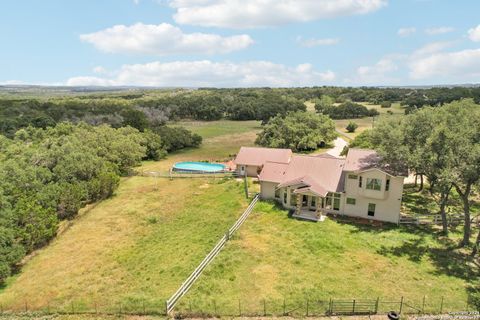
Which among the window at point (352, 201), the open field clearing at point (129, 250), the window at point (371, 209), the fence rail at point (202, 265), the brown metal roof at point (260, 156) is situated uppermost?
the brown metal roof at point (260, 156)

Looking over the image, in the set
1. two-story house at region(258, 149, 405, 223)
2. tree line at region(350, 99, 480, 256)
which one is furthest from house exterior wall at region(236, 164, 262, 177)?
tree line at region(350, 99, 480, 256)

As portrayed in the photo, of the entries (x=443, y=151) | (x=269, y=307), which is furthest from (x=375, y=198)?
(x=269, y=307)

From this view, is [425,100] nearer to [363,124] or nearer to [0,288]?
[363,124]

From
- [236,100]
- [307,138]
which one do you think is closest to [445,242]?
[307,138]

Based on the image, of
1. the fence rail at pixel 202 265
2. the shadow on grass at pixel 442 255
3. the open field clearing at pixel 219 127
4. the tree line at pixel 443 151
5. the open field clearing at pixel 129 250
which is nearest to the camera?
the fence rail at pixel 202 265

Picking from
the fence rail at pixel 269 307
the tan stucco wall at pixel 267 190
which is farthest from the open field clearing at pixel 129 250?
the tan stucco wall at pixel 267 190

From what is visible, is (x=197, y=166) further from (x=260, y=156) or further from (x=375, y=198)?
(x=375, y=198)

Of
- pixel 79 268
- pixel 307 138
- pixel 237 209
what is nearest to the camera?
pixel 79 268

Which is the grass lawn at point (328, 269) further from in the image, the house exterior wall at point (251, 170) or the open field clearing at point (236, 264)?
the house exterior wall at point (251, 170)
